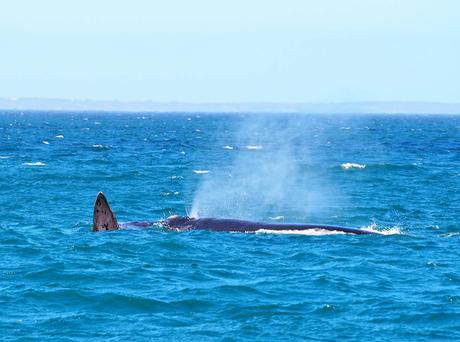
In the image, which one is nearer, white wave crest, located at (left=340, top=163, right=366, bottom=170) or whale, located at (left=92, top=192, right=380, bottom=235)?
whale, located at (left=92, top=192, right=380, bottom=235)

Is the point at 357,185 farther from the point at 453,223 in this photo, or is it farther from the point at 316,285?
the point at 316,285

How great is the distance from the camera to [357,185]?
64.0 m

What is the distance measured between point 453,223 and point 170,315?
21959 mm

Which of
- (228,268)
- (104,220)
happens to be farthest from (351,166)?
(228,268)

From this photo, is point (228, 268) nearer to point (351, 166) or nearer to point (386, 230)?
point (386, 230)

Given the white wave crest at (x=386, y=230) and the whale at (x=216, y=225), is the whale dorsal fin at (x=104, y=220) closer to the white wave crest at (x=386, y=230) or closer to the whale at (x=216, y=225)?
the whale at (x=216, y=225)

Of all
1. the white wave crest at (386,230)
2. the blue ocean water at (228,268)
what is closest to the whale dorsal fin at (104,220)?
the blue ocean water at (228,268)

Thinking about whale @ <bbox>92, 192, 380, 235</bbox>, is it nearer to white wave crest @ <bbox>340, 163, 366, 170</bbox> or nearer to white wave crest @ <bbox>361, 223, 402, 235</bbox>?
white wave crest @ <bbox>361, 223, 402, 235</bbox>

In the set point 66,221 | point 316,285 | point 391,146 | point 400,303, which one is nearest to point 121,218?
point 66,221

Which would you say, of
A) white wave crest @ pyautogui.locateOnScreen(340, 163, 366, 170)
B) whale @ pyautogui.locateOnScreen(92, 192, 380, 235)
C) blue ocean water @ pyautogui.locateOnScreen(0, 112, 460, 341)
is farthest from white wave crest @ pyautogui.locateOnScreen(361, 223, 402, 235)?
white wave crest @ pyautogui.locateOnScreen(340, 163, 366, 170)

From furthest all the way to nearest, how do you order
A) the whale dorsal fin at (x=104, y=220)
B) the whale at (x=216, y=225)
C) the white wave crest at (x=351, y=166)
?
the white wave crest at (x=351, y=166)
the whale dorsal fin at (x=104, y=220)
the whale at (x=216, y=225)

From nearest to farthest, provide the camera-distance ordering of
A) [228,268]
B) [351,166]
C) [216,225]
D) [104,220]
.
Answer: [228,268], [104,220], [216,225], [351,166]

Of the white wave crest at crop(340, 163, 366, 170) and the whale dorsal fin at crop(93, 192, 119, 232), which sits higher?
the whale dorsal fin at crop(93, 192, 119, 232)

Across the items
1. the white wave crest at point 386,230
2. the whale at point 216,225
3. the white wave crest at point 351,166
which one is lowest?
the white wave crest at point 351,166
